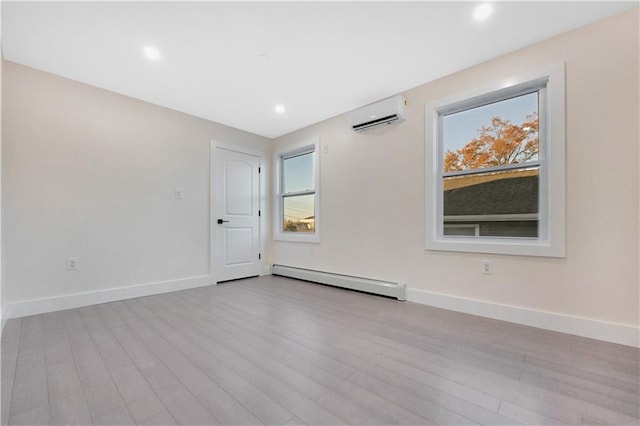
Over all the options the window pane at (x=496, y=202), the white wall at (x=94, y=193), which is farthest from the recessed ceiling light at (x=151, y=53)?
the window pane at (x=496, y=202)

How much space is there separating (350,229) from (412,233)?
89 cm

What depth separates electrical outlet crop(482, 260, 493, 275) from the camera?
2.51 meters

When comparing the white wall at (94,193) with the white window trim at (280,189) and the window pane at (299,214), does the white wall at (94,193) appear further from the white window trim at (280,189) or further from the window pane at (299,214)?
the window pane at (299,214)

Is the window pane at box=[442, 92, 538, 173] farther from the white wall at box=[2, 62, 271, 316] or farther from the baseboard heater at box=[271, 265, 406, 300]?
the white wall at box=[2, 62, 271, 316]

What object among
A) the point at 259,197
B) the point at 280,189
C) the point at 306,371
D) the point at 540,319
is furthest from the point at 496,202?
the point at 259,197

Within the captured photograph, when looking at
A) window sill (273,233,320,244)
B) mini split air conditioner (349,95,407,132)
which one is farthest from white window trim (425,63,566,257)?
window sill (273,233,320,244)

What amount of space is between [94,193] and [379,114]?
3325mm

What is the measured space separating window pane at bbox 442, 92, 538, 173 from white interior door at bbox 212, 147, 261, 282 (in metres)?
2.95

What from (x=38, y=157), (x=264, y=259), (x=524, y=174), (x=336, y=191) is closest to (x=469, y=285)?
(x=524, y=174)

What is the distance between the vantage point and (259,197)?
4641 millimetres

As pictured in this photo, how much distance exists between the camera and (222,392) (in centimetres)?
141

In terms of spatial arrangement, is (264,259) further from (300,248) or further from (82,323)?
(82,323)

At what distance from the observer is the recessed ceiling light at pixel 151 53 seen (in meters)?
2.36

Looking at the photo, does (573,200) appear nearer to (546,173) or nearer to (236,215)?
(546,173)
